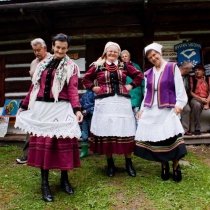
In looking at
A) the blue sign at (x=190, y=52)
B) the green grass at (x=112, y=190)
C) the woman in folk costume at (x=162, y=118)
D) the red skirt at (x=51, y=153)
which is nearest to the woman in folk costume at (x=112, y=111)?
the woman in folk costume at (x=162, y=118)

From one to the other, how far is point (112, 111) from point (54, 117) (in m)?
0.81

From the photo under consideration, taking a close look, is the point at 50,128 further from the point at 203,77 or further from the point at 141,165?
the point at 203,77

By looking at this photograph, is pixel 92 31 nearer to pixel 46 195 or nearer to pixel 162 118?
pixel 162 118

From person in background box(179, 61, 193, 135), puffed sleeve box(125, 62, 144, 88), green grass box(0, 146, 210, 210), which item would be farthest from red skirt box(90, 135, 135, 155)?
person in background box(179, 61, 193, 135)

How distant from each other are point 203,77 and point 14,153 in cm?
437

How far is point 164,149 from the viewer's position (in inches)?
130

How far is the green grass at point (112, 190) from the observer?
2.82 meters

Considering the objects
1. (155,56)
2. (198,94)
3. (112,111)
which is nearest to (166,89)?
Result: (155,56)

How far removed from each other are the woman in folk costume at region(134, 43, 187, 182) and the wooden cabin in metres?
2.69

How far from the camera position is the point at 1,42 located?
6.92 metres

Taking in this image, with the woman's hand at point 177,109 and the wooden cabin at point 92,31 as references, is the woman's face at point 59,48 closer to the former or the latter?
the woman's hand at point 177,109

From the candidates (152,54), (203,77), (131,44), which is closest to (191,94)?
(203,77)

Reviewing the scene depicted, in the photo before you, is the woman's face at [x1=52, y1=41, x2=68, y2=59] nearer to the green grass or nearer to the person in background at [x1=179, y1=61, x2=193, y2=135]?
the green grass

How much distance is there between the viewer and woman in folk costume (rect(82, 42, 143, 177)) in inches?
135
